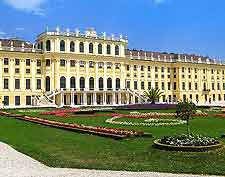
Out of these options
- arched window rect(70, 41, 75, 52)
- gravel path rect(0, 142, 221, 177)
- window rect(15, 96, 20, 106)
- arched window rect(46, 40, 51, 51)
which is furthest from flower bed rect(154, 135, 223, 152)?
arched window rect(70, 41, 75, 52)

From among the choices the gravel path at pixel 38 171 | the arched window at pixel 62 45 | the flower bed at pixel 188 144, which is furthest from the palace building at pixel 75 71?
the gravel path at pixel 38 171

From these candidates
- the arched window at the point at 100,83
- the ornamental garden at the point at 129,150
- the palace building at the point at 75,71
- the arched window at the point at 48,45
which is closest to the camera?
the ornamental garden at the point at 129,150

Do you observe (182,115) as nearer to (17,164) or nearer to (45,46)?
(17,164)

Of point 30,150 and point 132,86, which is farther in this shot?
point 132,86

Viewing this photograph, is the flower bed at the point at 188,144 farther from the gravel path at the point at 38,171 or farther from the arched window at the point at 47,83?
the arched window at the point at 47,83

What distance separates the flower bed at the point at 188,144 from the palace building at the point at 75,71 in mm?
49095

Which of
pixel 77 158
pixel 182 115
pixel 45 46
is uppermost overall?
pixel 45 46

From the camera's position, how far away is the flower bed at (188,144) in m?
13.8

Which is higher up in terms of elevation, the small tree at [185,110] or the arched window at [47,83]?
the arched window at [47,83]

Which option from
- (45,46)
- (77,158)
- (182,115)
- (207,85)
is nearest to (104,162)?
(77,158)

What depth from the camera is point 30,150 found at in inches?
588

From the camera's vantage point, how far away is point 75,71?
6994 cm

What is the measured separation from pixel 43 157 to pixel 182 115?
251 inches

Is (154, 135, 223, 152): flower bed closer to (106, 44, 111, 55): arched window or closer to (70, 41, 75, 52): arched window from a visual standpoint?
(70, 41, 75, 52): arched window
